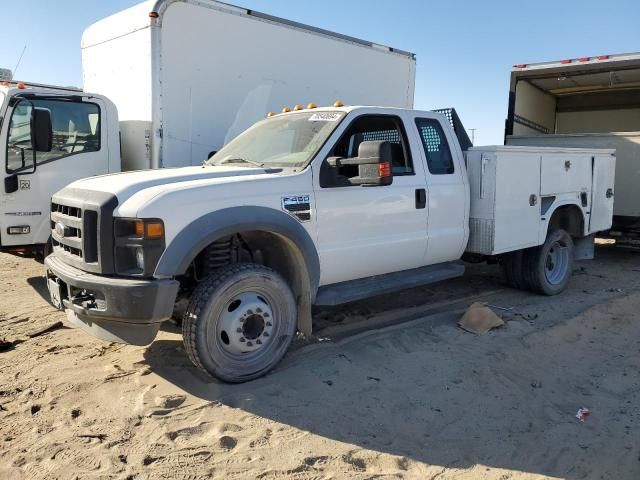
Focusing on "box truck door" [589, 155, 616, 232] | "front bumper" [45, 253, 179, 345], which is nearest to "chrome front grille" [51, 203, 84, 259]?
"front bumper" [45, 253, 179, 345]

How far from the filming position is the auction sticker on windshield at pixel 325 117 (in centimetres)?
481

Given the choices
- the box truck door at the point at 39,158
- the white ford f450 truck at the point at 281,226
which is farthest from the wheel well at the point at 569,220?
the box truck door at the point at 39,158

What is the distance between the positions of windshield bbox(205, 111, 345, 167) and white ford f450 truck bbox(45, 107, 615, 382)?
2 cm

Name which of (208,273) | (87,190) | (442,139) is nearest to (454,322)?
(442,139)

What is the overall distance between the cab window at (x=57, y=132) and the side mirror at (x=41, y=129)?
5.0 inches

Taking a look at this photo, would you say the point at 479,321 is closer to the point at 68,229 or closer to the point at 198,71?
the point at 68,229

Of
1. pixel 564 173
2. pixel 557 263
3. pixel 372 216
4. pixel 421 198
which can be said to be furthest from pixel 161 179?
pixel 557 263

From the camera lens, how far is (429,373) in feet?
14.1

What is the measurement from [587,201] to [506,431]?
4.38 metres

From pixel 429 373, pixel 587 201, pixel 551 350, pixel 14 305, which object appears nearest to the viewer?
pixel 429 373

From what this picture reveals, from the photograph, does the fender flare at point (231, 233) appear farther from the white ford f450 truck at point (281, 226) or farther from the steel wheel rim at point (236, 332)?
the steel wheel rim at point (236, 332)

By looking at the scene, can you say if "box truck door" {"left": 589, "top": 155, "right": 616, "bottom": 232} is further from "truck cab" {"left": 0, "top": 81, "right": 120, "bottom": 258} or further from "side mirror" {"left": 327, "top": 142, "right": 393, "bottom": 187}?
"truck cab" {"left": 0, "top": 81, "right": 120, "bottom": 258}

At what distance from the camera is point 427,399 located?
389cm

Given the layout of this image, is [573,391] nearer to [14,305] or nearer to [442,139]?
[442,139]
